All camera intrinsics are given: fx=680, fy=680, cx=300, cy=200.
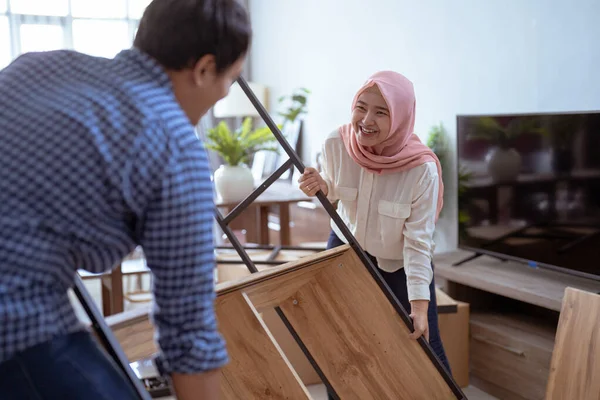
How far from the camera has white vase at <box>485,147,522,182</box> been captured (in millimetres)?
2729

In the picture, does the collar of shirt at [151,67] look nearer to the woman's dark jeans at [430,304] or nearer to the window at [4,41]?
the woman's dark jeans at [430,304]

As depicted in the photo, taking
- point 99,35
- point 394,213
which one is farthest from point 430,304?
point 99,35

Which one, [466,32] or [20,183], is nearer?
[20,183]

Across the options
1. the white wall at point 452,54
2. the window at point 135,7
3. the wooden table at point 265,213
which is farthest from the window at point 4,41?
the wooden table at point 265,213

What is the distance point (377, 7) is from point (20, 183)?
361 centimetres

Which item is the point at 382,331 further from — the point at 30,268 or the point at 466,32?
the point at 466,32

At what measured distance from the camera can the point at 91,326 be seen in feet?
3.42

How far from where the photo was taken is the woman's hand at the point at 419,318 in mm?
1618

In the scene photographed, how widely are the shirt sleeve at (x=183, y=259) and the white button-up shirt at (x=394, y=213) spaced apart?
0.94 meters

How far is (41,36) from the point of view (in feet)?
20.6

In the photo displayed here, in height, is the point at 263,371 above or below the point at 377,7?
below

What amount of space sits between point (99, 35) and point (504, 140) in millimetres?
4781

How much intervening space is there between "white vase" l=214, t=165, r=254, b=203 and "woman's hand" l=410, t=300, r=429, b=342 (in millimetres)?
2013

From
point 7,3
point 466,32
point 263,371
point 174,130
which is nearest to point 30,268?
point 174,130
